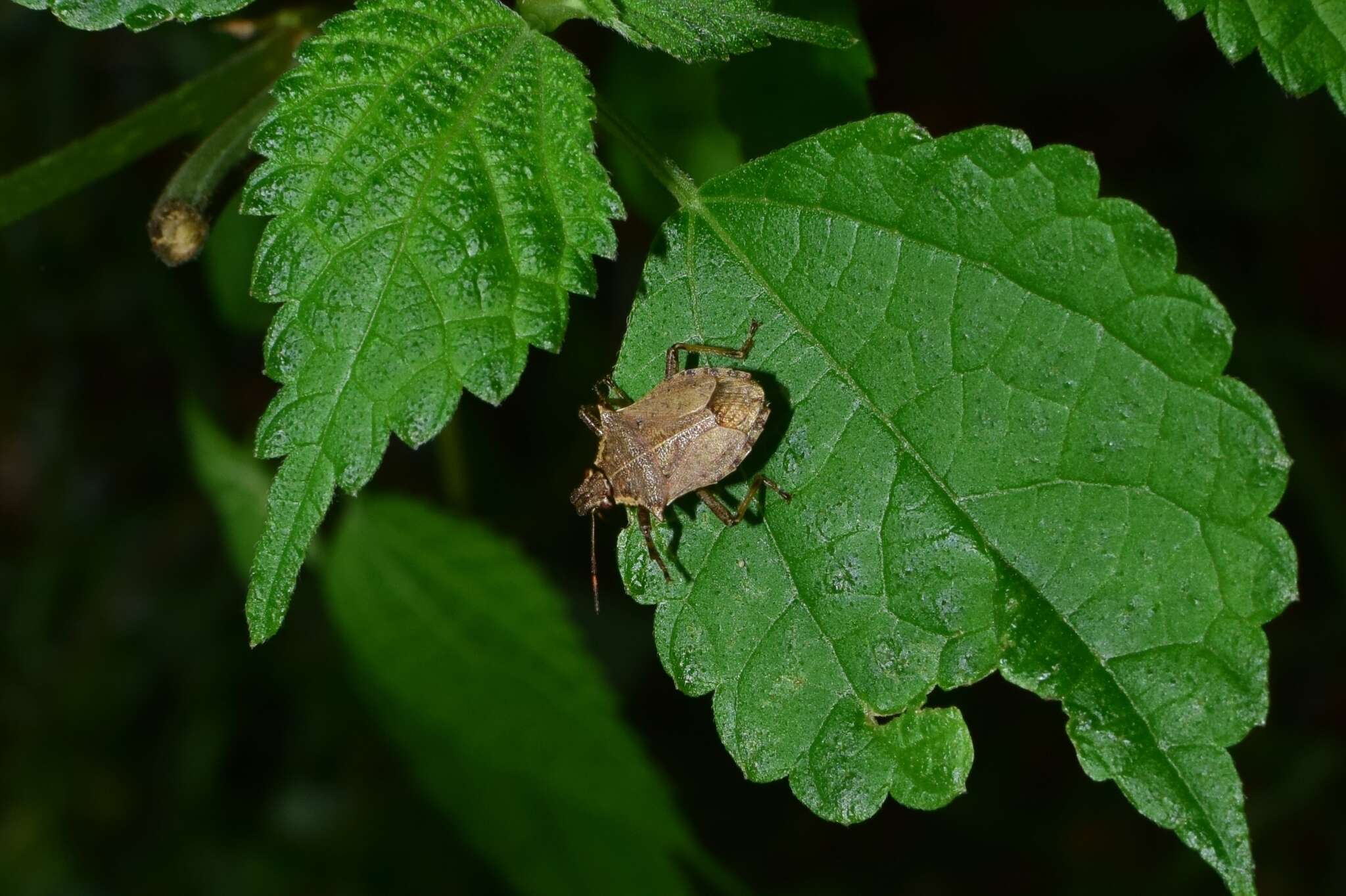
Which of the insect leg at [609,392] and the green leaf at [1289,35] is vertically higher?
the green leaf at [1289,35]

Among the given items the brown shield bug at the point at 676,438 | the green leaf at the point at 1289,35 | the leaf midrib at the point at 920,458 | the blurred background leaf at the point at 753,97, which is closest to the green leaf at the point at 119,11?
the blurred background leaf at the point at 753,97

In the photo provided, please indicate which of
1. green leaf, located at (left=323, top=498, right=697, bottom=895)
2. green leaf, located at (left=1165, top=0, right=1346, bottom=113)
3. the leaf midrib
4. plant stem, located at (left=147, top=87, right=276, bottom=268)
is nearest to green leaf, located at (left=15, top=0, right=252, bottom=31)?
plant stem, located at (left=147, top=87, right=276, bottom=268)

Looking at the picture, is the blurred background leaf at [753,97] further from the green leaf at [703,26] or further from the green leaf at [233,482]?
the green leaf at [233,482]

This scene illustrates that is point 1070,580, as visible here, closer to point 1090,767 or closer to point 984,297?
point 1090,767

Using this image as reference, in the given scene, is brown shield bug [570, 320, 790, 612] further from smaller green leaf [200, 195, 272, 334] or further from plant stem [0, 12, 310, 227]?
smaller green leaf [200, 195, 272, 334]

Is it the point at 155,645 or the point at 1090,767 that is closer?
the point at 1090,767

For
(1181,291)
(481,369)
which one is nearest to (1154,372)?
(1181,291)

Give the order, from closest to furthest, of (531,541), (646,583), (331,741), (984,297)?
(984,297) → (646,583) → (531,541) → (331,741)
